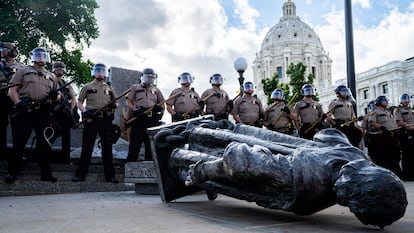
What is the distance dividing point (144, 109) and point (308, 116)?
4.57 meters

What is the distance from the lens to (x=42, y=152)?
631cm

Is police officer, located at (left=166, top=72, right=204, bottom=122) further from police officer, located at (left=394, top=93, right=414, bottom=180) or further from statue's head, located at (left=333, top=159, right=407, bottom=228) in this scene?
statue's head, located at (left=333, top=159, right=407, bottom=228)

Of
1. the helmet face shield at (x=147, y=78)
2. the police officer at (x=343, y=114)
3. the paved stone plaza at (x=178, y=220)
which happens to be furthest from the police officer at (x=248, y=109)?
the paved stone plaza at (x=178, y=220)

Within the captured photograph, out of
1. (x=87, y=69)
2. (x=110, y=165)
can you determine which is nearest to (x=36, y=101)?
(x=110, y=165)

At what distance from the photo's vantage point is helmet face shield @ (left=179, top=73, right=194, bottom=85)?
8.77 metres

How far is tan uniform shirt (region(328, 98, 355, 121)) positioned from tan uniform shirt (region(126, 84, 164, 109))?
471 cm

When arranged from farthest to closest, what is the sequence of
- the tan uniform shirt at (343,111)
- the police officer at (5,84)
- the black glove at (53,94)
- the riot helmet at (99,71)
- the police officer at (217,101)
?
the tan uniform shirt at (343,111) < the police officer at (217,101) < the riot helmet at (99,71) < the police officer at (5,84) < the black glove at (53,94)

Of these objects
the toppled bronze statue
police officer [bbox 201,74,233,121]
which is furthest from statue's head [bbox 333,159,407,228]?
police officer [bbox 201,74,233,121]

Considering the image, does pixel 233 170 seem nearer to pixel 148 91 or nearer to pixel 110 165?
pixel 110 165

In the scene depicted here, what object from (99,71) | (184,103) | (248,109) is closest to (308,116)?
(248,109)

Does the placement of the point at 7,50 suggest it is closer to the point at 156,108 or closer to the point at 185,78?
the point at 156,108

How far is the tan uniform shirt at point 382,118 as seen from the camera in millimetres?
10523

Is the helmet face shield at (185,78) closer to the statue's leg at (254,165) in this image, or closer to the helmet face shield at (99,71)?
the helmet face shield at (99,71)

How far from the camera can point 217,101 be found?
9.21m
